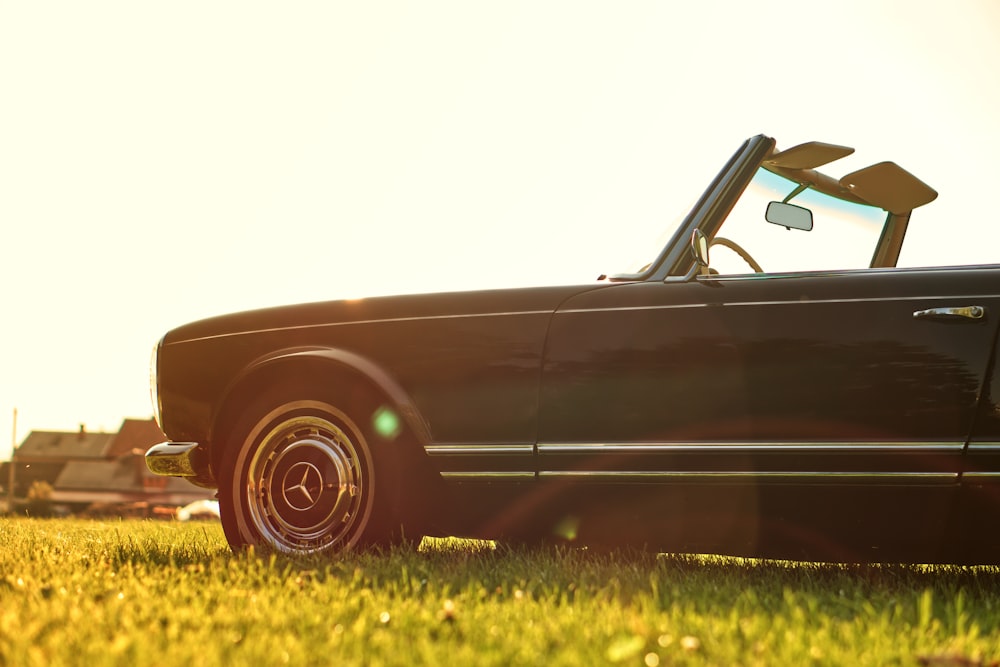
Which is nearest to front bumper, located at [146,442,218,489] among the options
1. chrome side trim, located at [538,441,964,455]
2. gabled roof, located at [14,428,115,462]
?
chrome side trim, located at [538,441,964,455]

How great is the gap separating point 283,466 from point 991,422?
2694 millimetres

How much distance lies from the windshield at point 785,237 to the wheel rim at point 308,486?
1724 millimetres

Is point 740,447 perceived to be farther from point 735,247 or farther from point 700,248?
point 735,247

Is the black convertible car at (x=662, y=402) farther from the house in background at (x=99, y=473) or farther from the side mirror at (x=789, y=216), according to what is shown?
the house in background at (x=99, y=473)

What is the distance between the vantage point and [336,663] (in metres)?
2.14

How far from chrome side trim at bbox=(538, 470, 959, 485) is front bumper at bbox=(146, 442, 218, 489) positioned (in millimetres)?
1599

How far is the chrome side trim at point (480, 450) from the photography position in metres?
3.55

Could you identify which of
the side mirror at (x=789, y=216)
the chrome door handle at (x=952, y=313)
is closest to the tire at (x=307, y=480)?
the side mirror at (x=789, y=216)

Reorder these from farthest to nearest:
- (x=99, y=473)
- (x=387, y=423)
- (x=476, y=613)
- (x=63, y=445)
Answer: (x=63, y=445)
(x=99, y=473)
(x=387, y=423)
(x=476, y=613)

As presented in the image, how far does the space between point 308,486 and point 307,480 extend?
0.08 feet

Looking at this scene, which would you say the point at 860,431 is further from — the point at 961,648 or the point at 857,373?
the point at 961,648

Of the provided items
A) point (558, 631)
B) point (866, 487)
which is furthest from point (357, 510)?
point (866, 487)

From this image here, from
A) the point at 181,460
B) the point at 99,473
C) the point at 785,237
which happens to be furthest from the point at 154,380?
the point at 99,473

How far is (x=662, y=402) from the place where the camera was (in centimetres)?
340
